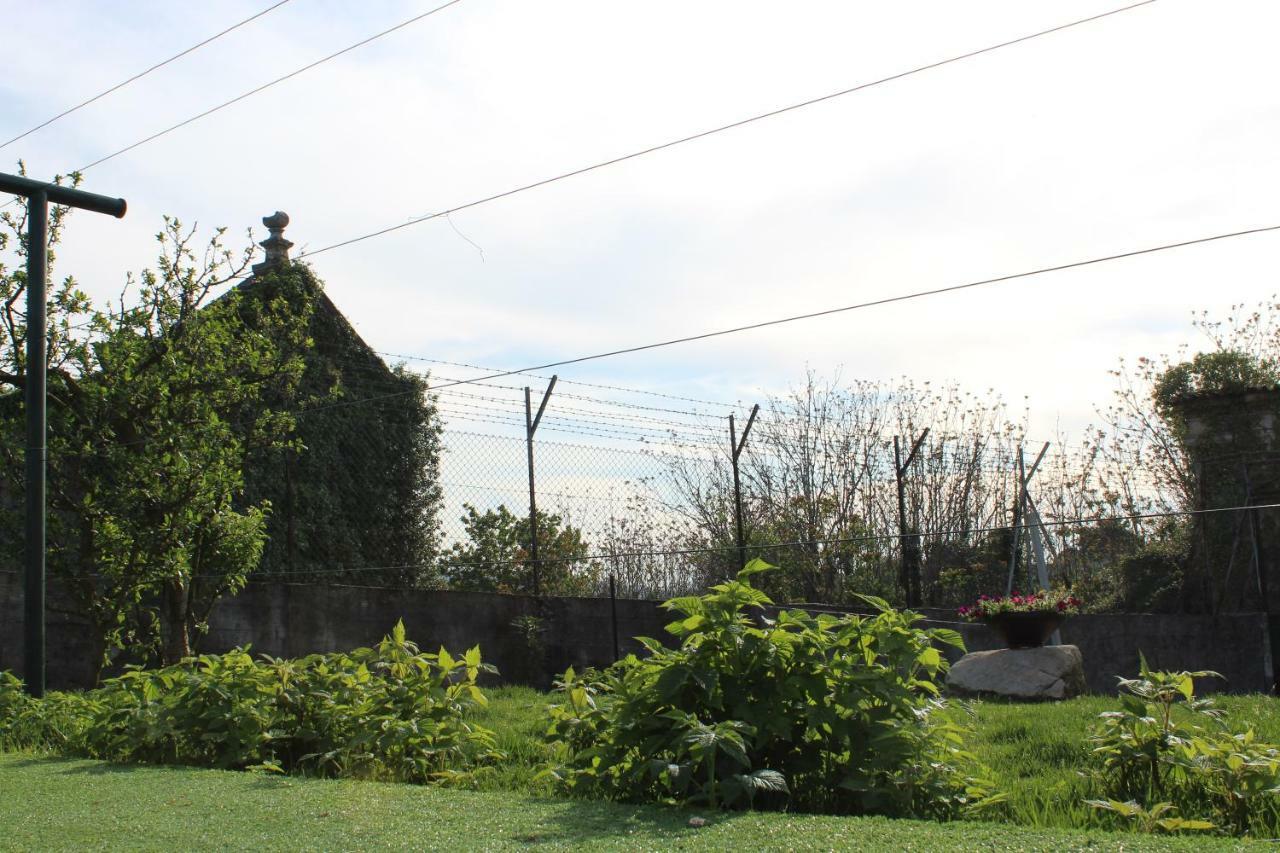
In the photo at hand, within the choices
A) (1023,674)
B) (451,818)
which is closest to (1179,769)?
(451,818)

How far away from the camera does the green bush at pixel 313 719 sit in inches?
199

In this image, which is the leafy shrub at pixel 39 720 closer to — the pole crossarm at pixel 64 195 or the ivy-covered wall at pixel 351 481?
the pole crossarm at pixel 64 195

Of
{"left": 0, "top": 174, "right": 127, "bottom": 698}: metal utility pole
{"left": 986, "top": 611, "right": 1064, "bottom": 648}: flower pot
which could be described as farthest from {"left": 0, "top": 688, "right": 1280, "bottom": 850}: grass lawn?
{"left": 986, "top": 611, "right": 1064, "bottom": 648}: flower pot

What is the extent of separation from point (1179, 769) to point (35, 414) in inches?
294

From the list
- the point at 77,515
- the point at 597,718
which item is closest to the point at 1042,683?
the point at 597,718

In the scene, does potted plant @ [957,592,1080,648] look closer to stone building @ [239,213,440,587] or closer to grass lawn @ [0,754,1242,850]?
grass lawn @ [0,754,1242,850]

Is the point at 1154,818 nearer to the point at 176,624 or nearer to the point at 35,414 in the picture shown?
the point at 35,414

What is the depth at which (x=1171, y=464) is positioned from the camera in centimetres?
1233

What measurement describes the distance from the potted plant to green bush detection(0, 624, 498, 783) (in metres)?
4.80

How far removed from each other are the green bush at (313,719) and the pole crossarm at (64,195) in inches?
157

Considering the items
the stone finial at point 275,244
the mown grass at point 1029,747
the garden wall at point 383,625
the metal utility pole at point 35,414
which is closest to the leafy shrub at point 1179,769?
the mown grass at point 1029,747

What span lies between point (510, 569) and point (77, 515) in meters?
4.33

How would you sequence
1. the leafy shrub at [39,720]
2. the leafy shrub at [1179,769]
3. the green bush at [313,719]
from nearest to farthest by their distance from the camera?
the leafy shrub at [1179,769], the green bush at [313,719], the leafy shrub at [39,720]

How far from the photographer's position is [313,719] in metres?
5.39
